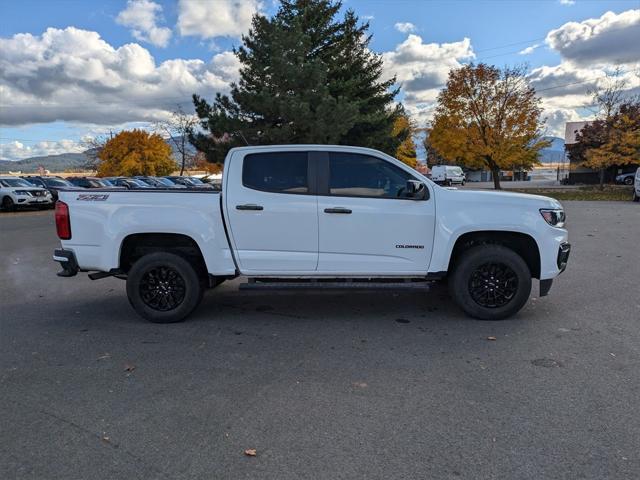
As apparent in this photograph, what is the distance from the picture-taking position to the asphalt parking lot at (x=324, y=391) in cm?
283

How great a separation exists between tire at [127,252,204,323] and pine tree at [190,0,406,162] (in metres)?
12.9

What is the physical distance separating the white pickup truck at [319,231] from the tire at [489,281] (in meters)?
0.01

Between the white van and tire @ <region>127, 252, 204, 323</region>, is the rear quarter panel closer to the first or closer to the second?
tire @ <region>127, 252, 204, 323</region>

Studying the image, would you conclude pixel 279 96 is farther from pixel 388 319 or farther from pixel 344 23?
pixel 388 319

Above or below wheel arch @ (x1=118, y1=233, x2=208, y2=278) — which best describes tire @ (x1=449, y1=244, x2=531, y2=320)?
below

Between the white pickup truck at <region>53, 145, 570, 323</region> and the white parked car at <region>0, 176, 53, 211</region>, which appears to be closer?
the white pickup truck at <region>53, 145, 570, 323</region>

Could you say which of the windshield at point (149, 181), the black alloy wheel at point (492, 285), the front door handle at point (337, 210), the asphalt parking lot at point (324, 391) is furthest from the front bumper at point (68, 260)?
the windshield at point (149, 181)

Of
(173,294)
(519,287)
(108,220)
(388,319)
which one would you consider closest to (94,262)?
(108,220)

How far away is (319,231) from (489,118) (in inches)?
1110

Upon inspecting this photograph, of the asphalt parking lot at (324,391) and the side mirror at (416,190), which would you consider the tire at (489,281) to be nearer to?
the asphalt parking lot at (324,391)

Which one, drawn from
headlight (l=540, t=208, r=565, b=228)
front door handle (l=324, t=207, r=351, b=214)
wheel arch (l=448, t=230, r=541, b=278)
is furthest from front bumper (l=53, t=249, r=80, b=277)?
headlight (l=540, t=208, r=565, b=228)

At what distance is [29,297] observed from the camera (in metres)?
6.85

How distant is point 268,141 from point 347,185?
535 inches

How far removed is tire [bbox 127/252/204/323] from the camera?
5.38 metres
